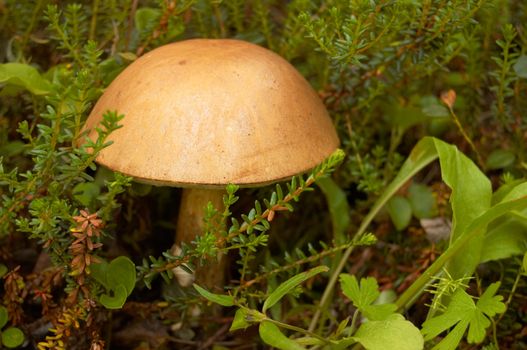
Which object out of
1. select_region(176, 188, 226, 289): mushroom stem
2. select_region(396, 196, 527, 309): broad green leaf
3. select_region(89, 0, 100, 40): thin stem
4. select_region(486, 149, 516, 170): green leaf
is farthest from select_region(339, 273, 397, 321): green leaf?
select_region(89, 0, 100, 40): thin stem

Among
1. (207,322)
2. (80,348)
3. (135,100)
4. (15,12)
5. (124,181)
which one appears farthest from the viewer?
(15,12)

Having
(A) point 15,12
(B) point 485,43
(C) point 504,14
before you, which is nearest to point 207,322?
(A) point 15,12

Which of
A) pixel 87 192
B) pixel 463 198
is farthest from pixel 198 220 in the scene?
pixel 463 198

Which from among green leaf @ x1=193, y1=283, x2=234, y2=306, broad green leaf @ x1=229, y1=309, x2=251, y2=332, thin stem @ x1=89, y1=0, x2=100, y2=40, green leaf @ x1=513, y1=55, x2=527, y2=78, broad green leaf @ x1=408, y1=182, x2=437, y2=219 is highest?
thin stem @ x1=89, y1=0, x2=100, y2=40

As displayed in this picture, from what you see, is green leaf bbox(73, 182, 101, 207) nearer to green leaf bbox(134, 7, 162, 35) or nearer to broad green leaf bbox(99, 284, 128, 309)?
broad green leaf bbox(99, 284, 128, 309)

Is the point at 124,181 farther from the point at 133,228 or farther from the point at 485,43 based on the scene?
the point at 485,43

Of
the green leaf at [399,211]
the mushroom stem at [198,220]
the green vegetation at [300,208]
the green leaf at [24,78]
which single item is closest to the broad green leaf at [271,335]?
the green vegetation at [300,208]

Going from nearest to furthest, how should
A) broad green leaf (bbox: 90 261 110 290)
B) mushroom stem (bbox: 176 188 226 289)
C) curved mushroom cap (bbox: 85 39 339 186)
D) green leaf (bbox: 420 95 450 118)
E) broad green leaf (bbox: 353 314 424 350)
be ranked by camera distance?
broad green leaf (bbox: 353 314 424 350)
curved mushroom cap (bbox: 85 39 339 186)
broad green leaf (bbox: 90 261 110 290)
mushroom stem (bbox: 176 188 226 289)
green leaf (bbox: 420 95 450 118)

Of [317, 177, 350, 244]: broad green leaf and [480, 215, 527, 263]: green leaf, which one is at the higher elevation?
[480, 215, 527, 263]: green leaf
